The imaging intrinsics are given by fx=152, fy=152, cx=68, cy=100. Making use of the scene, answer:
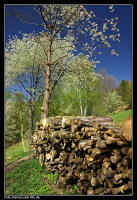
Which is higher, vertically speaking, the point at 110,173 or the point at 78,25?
the point at 78,25

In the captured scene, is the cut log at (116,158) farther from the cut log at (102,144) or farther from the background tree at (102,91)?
the background tree at (102,91)

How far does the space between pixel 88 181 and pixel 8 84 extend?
13106 mm

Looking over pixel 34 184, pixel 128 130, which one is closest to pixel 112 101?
pixel 34 184

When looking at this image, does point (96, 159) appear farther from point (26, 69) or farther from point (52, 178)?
point (26, 69)

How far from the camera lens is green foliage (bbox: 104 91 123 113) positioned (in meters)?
24.8

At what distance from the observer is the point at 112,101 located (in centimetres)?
2531

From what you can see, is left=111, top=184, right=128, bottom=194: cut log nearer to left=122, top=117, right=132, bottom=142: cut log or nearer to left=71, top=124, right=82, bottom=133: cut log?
left=122, top=117, right=132, bottom=142: cut log

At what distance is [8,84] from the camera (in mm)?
14805

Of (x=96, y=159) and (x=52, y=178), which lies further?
(x=52, y=178)

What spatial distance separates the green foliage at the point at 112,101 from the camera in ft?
81.2

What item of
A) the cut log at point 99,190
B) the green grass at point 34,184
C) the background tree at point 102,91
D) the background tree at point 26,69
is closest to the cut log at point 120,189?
the cut log at point 99,190

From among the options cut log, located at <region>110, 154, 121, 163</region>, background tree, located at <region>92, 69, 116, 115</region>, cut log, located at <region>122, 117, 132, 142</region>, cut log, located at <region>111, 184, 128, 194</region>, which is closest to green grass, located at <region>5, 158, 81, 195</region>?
cut log, located at <region>111, 184, 128, 194</region>
